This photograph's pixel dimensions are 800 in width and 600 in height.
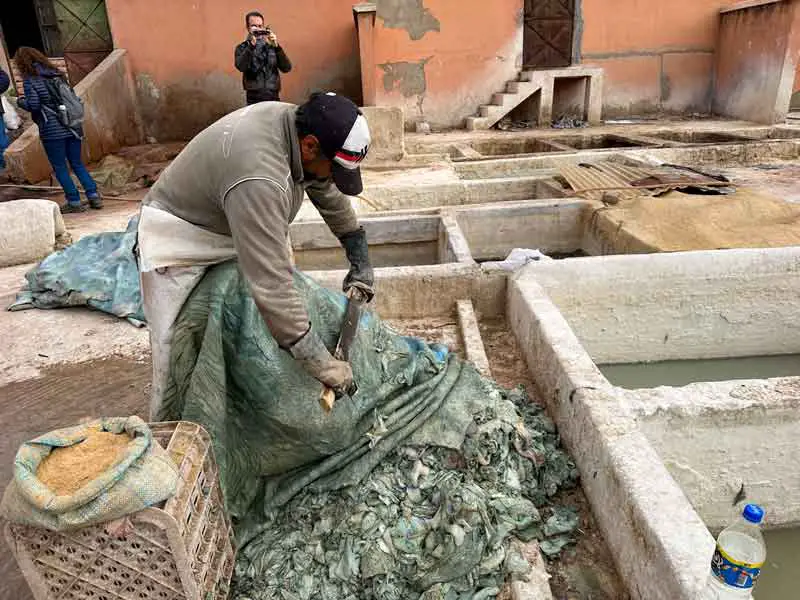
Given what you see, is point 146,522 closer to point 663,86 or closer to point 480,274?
point 480,274

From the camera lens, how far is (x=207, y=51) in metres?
10.7

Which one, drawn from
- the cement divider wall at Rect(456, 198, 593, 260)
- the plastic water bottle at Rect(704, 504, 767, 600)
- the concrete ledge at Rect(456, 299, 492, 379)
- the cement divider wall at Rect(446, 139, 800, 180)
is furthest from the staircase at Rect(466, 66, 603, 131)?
the plastic water bottle at Rect(704, 504, 767, 600)

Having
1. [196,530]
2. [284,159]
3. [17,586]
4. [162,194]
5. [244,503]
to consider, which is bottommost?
[17,586]

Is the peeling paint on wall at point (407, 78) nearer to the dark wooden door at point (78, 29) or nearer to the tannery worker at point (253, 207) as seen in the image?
the dark wooden door at point (78, 29)

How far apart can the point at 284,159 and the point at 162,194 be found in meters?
0.61

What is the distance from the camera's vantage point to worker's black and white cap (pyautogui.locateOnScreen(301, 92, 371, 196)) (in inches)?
72.6

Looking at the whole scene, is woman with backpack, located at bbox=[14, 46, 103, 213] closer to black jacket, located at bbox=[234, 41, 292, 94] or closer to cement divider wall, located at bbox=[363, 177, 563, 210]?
black jacket, located at bbox=[234, 41, 292, 94]

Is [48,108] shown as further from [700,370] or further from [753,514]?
[753,514]

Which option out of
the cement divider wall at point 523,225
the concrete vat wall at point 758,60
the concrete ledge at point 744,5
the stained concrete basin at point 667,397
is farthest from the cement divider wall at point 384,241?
the concrete ledge at point 744,5

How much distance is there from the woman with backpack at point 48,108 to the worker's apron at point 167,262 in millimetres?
5281

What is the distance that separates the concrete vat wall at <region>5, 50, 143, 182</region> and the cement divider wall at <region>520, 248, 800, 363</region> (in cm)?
795

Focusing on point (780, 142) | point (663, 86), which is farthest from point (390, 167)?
point (663, 86)

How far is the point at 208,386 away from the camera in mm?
2062

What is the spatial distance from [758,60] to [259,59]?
9707 mm
